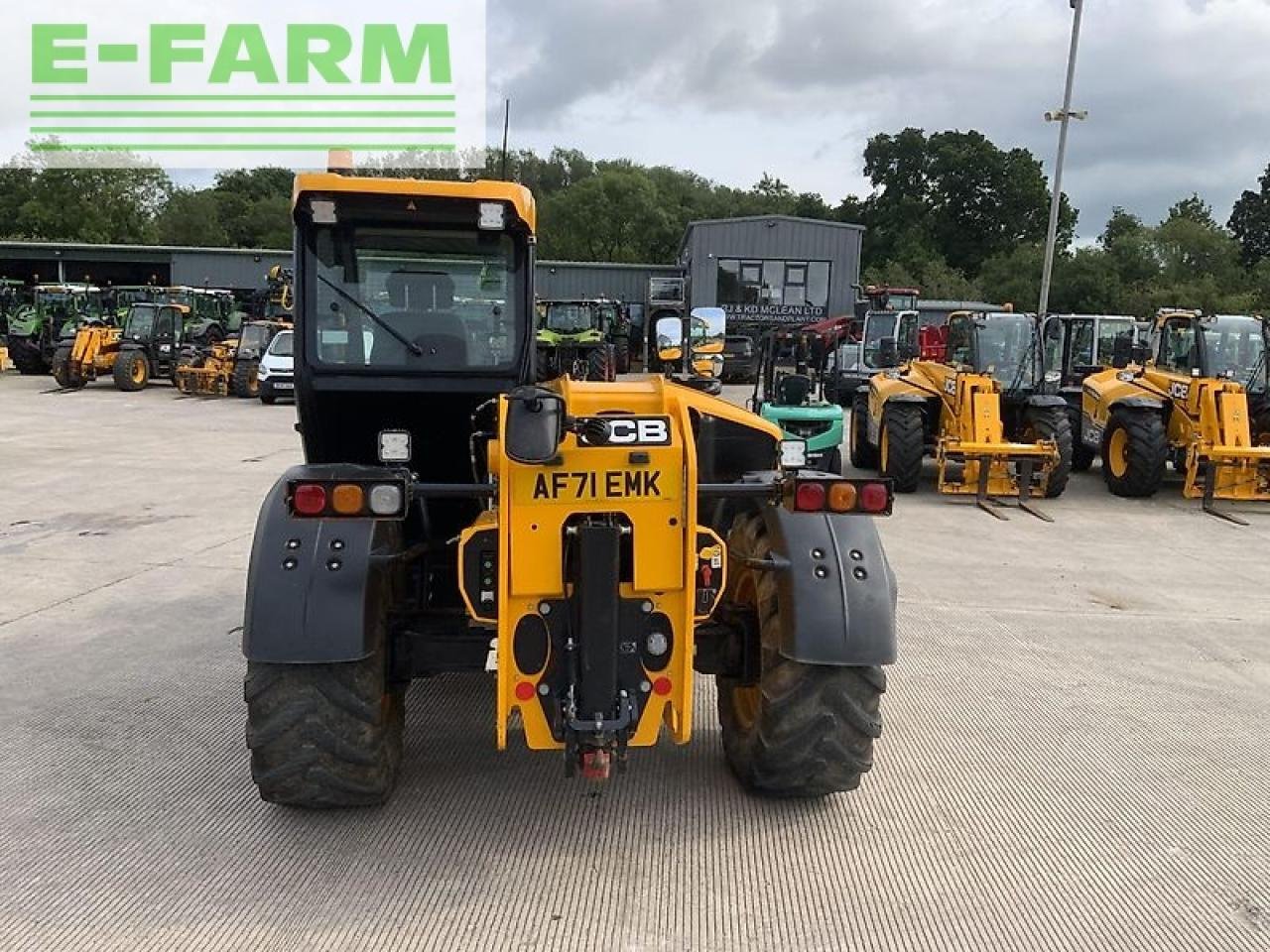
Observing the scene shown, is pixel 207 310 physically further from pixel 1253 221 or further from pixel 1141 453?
pixel 1253 221

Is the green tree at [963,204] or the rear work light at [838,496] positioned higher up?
the green tree at [963,204]

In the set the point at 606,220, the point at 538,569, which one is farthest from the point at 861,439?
the point at 606,220

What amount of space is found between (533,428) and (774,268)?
28.7m

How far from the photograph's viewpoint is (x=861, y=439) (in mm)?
12641

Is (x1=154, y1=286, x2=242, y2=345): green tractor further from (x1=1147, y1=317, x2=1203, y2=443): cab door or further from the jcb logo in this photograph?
the jcb logo

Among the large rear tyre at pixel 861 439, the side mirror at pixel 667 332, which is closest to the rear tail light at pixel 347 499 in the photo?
the side mirror at pixel 667 332

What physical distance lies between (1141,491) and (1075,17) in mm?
14478

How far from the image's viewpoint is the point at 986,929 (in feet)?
9.30

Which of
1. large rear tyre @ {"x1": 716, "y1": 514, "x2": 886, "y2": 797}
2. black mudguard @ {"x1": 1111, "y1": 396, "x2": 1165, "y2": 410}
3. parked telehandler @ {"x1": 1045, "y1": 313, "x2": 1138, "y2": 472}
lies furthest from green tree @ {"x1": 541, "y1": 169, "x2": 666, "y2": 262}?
large rear tyre @ {"x1": 716, "y1": 514, "x2": 886, "y2": 797}

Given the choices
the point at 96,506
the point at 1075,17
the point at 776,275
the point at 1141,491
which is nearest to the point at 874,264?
the point at 776,275

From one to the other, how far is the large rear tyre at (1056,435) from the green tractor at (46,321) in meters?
21.8

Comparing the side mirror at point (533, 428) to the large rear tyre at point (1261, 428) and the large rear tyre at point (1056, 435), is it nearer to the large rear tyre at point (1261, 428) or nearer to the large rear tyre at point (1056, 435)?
the large rear tyre at point (1056, 435)

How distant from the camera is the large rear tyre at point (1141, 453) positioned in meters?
10.4

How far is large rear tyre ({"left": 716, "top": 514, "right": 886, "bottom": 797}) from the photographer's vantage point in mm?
3273
